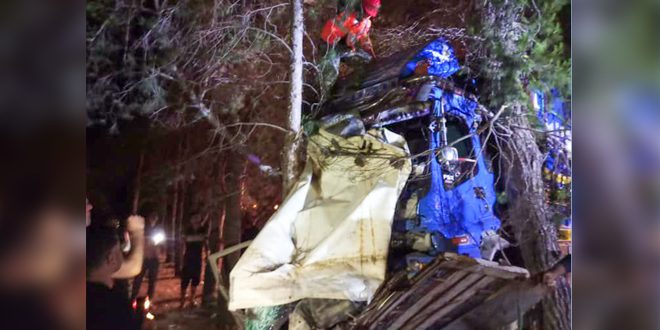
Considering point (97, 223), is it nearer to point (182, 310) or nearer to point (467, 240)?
point (182, 310)

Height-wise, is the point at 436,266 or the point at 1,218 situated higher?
the point at 1,218

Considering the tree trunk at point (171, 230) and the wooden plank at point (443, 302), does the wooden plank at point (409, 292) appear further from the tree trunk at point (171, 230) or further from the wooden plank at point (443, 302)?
the tree trunk at point (171, 230)

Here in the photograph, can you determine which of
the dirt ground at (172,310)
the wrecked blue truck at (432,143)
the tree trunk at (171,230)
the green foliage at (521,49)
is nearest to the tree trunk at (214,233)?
the dirt ground at (172,310)

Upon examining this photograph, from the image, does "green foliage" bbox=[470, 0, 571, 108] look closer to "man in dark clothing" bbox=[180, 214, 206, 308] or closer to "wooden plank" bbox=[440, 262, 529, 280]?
"wooden plank" bbox=[440, 262, 529, 280]

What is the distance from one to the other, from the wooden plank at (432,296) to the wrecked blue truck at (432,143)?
8 cm

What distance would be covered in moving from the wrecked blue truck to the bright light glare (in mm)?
673

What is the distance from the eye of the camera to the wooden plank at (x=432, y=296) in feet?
5.23

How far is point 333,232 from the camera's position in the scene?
1602 mm

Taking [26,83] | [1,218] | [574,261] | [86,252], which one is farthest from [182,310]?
[574,261]

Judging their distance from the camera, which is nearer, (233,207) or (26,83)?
(26,83)

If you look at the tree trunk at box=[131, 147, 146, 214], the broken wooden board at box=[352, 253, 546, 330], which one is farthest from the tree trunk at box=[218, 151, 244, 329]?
the broken wooden board at box=[352, 253, 546, 330]

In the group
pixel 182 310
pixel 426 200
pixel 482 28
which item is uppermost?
pixel 482 28

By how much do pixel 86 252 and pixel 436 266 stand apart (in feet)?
3.87

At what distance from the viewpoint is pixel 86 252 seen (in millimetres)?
1604
